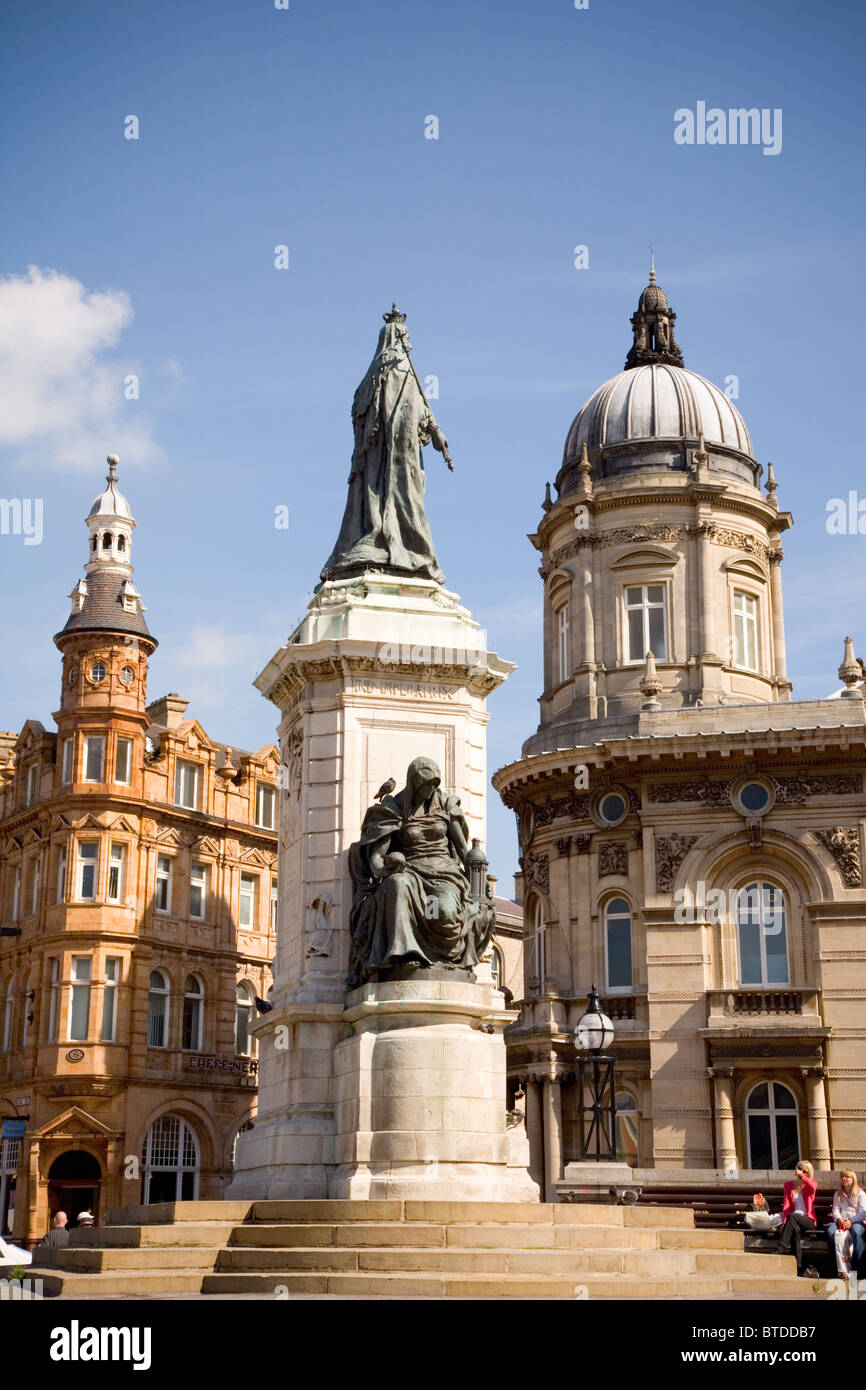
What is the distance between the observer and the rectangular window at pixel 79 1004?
154 ft

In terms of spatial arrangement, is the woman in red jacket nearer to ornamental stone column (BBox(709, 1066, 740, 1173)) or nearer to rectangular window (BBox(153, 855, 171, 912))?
ornamental stone column (BBox(709, 1066, 740, 1173))

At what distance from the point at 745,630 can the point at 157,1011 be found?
20696 mm

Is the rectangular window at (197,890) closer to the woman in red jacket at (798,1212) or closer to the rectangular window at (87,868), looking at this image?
the rectangular window at (87,868)

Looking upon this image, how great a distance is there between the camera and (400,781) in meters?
21.9

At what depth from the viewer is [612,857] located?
Result: 147 ft

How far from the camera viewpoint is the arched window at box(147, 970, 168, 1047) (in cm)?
4884

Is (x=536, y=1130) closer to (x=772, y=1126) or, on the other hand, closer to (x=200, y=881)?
(x=772, y=1126)

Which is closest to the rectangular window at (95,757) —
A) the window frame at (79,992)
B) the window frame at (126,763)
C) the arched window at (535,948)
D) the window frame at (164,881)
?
the window frame at (126,763)
